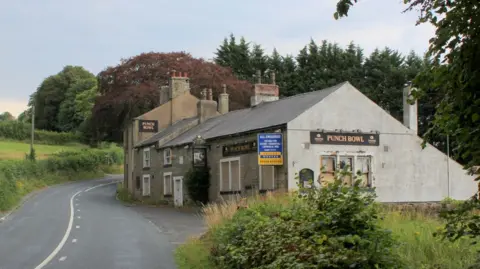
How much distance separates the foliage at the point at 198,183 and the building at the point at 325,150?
42cm

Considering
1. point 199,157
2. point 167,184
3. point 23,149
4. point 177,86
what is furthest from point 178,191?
point 23,149

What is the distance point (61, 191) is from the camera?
153 ft

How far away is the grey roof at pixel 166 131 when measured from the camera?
137ft

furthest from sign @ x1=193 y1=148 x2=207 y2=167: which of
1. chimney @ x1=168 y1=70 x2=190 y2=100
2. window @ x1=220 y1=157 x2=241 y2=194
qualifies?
chimney @ x1=168 y1=70 x2=190 y2=100

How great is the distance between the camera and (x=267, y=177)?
2748 cm

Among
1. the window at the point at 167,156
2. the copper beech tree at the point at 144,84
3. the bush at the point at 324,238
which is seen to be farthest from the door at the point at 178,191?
the bush at the point at 324,238

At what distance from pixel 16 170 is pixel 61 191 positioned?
13.7ft

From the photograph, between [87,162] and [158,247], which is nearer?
[158,247]

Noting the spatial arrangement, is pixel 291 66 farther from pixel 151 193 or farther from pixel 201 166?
pixel 201 166

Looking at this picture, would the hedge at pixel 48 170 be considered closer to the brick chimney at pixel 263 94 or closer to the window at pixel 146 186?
the window at pixel 146 186

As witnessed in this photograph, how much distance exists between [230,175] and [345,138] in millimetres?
7011

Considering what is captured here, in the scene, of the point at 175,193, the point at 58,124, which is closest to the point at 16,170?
the point at 175,193

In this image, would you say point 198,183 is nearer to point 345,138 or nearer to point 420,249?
point 345,138

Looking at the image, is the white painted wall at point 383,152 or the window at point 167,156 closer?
the white painted wall at point 383,152
